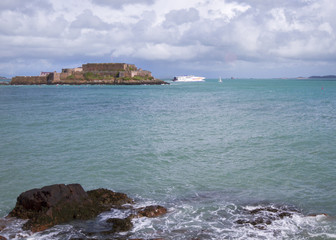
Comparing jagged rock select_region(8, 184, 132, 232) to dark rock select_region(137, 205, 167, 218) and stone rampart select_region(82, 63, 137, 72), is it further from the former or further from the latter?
stone rampart select_region(82, 63, 137, 72)

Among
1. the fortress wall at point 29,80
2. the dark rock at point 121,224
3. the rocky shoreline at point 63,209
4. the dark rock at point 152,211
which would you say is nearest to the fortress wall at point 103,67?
the fortress wall at point 29,80

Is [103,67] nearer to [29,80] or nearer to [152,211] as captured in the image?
[29,80]

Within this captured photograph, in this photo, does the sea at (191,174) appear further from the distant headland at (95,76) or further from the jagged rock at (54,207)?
the distant headland at (95,76)

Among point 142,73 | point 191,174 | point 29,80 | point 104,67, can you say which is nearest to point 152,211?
point 191,174

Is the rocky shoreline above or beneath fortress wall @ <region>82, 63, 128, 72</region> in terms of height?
beneath

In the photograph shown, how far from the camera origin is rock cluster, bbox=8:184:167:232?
23.7 feet

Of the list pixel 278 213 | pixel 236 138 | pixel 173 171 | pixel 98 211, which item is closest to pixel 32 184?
pixel 98 211

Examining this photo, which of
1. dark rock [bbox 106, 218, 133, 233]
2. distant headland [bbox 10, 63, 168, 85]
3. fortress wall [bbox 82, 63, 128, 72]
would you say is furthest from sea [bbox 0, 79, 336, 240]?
fortress wall [bbox 82, 63, 128, 72]

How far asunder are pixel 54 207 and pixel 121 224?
1712 millimetres

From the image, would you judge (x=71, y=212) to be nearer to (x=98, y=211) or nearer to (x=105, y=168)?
(x=98, y=211)

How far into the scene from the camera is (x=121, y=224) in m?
7.15

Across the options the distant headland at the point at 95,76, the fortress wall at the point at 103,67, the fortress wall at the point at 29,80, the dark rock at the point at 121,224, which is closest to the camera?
the dark rock at the point at 121,224

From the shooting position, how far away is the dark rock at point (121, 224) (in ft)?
23.0

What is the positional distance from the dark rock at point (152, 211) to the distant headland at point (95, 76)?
11627cm
